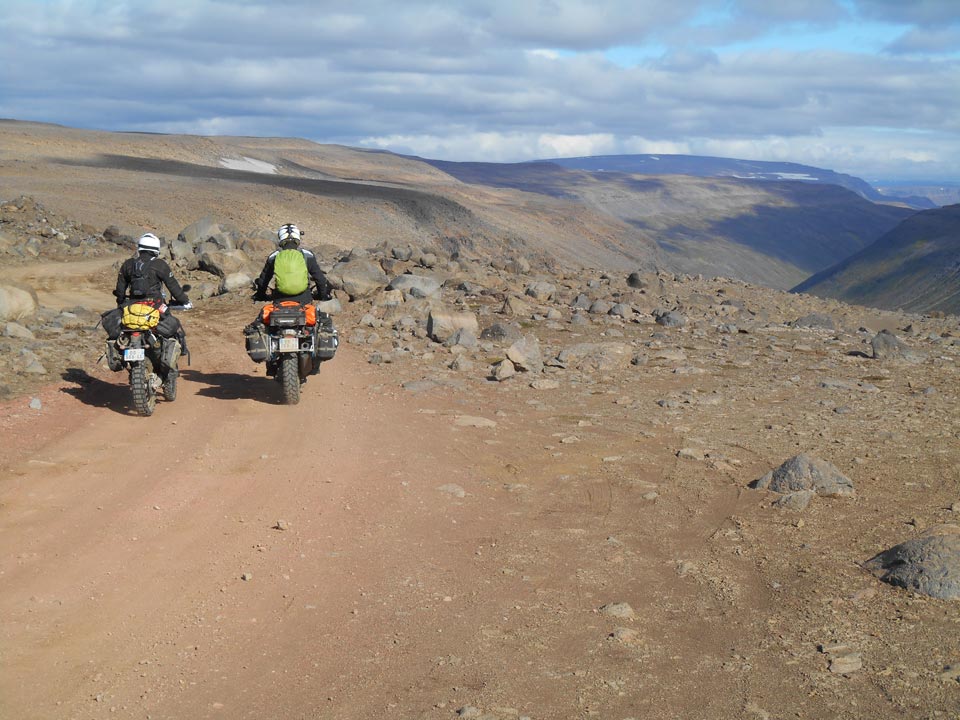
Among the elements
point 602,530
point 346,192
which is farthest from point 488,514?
point 346,192

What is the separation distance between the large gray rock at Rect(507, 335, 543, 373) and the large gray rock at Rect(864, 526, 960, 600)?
24.6 ft

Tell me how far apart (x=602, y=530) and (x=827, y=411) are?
5379mm

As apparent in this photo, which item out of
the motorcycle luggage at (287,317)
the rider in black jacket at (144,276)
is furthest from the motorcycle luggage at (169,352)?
the motorcycle luggage at (287,317)

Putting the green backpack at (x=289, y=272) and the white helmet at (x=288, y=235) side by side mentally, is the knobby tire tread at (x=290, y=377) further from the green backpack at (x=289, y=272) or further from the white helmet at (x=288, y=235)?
the white helmet at (x=288, y=235)

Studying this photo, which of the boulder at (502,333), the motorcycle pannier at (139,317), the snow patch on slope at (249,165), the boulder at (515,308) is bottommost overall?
the boulder at (502,333)

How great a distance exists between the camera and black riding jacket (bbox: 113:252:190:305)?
36.7 feet

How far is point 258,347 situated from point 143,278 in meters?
1.53

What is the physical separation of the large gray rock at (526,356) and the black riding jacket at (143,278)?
4862mm

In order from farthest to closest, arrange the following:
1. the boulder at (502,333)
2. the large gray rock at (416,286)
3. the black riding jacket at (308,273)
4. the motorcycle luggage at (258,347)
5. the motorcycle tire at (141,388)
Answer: the large gray rock at (416,286) → the boulder at (502,333) → the black riding jacket at (308,273) → the motorcycle luggage at (258,347) → the motorcycle tire at (141,388)

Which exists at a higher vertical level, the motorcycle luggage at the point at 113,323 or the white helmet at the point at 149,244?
→ the white helmet at the point at 149,244

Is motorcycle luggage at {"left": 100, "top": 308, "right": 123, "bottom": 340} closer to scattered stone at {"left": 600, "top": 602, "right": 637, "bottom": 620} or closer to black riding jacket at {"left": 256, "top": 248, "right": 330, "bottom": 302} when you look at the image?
black riding jacket at {"left": 256, "top": 248, "right": 330, "bottom": 302}

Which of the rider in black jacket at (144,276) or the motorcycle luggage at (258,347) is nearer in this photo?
the rider in black jacket at (144,276)

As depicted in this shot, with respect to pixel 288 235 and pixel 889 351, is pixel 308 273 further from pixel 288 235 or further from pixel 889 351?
pixel 889 351

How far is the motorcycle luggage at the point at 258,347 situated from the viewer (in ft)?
37.3
